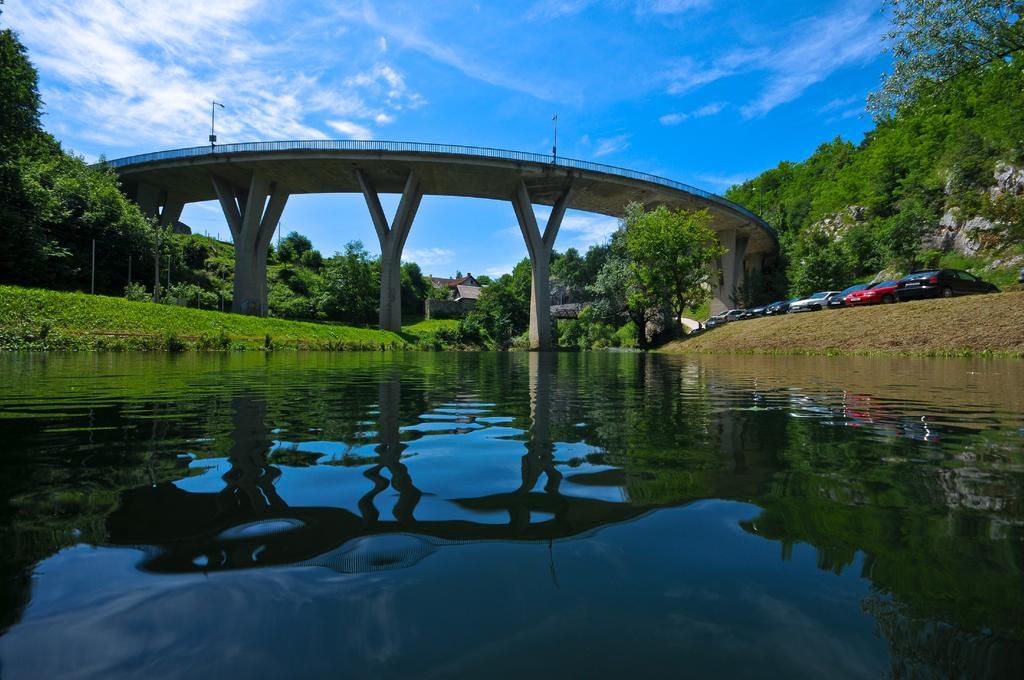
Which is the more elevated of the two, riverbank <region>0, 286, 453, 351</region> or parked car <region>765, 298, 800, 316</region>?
parked car <region>765, 298, 800, 316</region>

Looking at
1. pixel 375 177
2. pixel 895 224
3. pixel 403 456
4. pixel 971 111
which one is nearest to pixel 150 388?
pixel 403 456

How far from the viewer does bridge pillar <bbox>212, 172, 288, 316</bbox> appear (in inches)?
1738

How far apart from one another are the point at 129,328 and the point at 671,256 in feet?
116

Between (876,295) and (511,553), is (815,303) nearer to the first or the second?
(876,295)

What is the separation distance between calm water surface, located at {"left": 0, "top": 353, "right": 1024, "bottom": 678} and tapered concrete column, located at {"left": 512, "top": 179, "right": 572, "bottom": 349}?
134 feet

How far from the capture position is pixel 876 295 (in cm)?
2814

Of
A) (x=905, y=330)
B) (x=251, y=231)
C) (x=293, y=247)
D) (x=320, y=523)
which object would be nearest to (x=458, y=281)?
(x=293, y=247)

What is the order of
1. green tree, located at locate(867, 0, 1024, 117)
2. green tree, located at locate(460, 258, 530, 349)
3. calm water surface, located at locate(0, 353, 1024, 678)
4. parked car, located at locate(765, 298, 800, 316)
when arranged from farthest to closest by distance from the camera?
green tree, located at locate(460, 258, 530, 349) → parked car, located at locate(765, 298, 800, 316) → green tree, located at locate(867, 0, 1024, 117) → calm water surface, located at locate(0, 353, 1024, 678)

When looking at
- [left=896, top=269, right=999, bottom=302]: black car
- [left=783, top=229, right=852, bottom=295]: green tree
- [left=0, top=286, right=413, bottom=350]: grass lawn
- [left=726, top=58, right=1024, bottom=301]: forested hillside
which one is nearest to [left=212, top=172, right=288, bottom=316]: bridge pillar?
[left=0, top=286, right=413, bottom=350]: grass lawn

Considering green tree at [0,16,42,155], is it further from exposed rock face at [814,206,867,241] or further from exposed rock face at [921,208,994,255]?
exposed rock face at [814,206,867,241]

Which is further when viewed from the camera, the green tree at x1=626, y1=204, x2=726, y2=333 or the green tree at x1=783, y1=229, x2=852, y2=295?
the green tree at x1=783, y1=229, x2=852, y2=295

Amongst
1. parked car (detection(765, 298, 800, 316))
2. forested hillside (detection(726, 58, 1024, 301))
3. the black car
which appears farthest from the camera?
parked car (detection(765, 298, 800, 316))

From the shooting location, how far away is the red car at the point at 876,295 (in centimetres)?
2739

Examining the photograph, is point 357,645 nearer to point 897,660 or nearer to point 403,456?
point 897,660
